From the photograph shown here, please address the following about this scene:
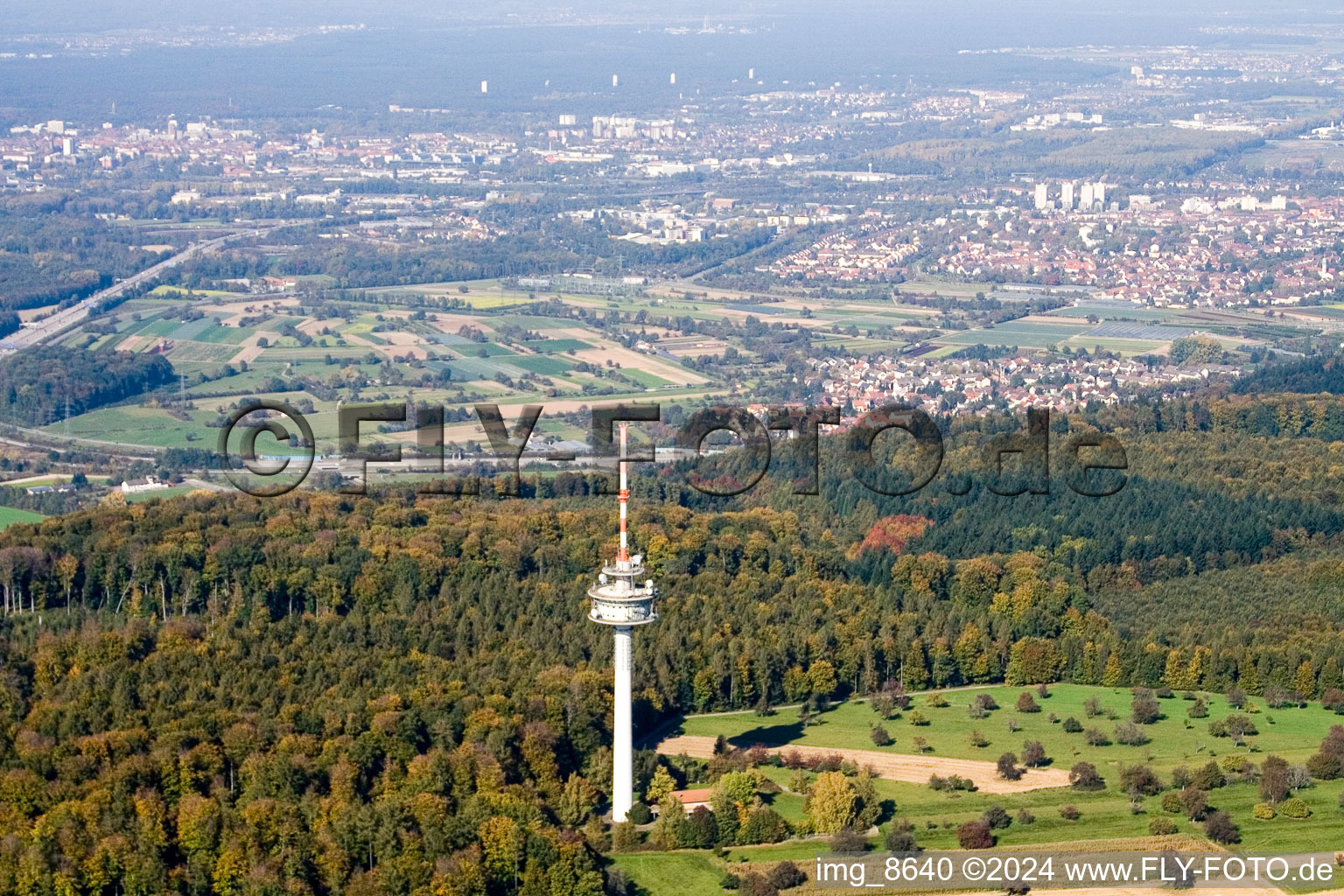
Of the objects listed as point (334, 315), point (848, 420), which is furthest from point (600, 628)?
point (334, 315)

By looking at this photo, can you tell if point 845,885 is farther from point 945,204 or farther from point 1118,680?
point 945,204

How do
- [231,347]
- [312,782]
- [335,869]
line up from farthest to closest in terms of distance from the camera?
[231,347] → [312,782] → [335,869]

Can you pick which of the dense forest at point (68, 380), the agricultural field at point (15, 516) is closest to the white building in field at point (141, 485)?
Answer: the agricultural field at point (15, 516)

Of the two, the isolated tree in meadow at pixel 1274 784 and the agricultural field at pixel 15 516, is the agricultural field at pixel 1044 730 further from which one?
the agricultural field at pixel 15 516

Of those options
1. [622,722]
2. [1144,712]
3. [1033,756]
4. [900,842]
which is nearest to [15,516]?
[622,722]

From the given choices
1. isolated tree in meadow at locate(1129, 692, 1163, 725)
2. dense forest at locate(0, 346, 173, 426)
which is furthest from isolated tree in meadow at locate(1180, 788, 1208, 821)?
dense forest at locate(0, 346, 173, 426)

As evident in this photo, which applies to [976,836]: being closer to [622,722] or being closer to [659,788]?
[659,788]
